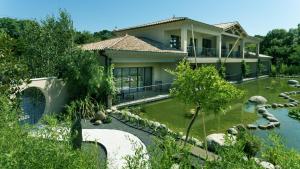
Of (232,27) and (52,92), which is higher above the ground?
(232,27)

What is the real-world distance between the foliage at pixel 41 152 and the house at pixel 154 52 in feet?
Result: 40.7

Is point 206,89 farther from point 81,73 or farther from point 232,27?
point 232,27

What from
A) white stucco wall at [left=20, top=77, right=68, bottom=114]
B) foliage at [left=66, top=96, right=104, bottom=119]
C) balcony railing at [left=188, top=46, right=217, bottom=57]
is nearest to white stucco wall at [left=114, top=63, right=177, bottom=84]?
balcony railing at [left=188, top=46, right=217, bottom=57]

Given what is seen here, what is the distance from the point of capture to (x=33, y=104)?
46.4 feet

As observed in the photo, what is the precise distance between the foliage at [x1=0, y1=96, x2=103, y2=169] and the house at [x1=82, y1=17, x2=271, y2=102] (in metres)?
12.4

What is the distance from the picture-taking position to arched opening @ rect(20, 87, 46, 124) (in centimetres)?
1368

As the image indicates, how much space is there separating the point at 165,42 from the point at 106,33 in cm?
3859

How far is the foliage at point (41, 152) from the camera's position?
315cm

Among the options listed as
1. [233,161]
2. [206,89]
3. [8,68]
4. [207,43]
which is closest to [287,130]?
[206,89]

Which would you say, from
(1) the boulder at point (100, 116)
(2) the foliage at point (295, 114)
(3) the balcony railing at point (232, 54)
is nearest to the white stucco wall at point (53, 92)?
(1) the boulder at point (100, 116)

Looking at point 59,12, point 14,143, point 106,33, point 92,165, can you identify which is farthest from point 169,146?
point 106,33

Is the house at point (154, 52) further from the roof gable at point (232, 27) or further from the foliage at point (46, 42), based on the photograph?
the foliage at point (46, 42)

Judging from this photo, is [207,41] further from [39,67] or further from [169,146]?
[169,146]

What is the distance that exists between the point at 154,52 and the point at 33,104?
403 inches
